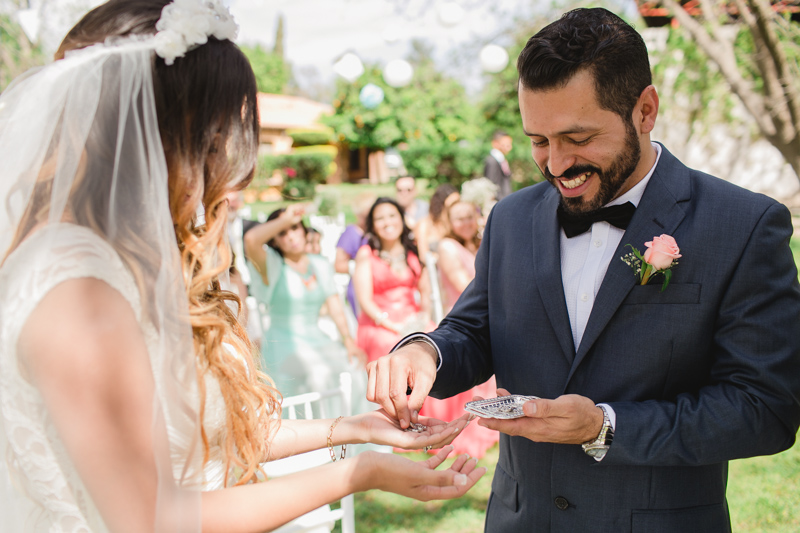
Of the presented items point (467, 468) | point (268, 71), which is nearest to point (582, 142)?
point (467, 468)

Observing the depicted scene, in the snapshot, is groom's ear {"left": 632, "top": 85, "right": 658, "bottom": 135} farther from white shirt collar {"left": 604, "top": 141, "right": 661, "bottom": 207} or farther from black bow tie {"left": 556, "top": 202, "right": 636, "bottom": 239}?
black bow tie {"left": 556, "top": 202, "right": 636, "bottom": 239}

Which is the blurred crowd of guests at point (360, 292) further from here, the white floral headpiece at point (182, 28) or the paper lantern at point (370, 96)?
the paper lantern at point (370, 96)

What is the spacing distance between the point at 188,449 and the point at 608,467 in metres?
1.16

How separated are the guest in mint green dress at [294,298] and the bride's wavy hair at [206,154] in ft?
11.3

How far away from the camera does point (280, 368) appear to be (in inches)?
196

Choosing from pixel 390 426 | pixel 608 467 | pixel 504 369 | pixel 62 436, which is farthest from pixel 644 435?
pixel 62 436

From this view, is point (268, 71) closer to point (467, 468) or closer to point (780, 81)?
point (780, 81)

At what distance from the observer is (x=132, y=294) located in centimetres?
126

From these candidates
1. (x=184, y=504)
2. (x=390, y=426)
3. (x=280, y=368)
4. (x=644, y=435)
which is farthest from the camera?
(x=280, y=368)

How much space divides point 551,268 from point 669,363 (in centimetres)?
44

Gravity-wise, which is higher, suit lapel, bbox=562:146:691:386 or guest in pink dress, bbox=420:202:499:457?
suit lapel, bbox=562:146:691:386

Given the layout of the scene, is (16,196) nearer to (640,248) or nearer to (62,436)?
(62,436)

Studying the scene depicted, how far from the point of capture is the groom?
4.98 ft

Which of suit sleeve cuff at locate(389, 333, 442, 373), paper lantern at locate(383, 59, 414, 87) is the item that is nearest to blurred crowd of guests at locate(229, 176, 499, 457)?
suit sleeve cuff at locate(389, 333, 442, 373)
